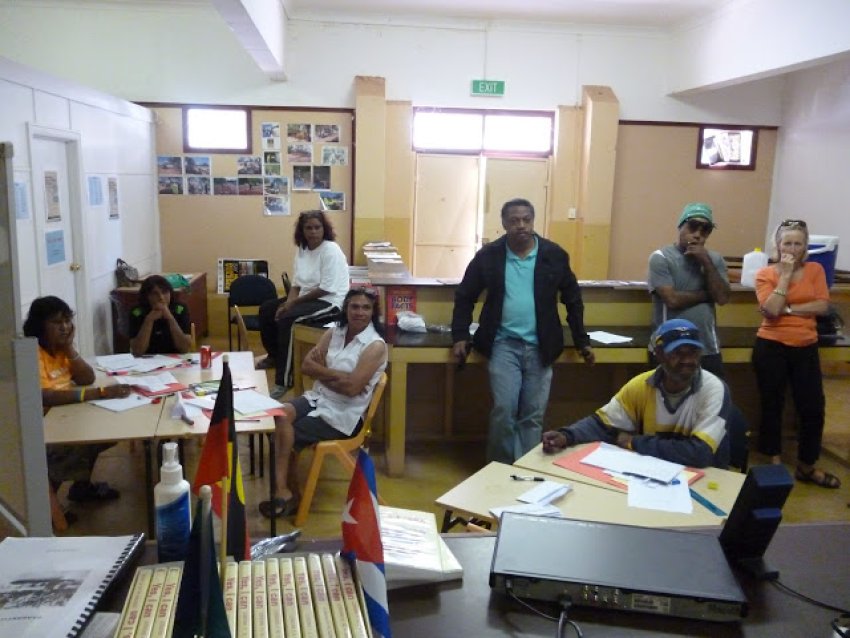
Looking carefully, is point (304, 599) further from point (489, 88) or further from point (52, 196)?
point (489, 88)

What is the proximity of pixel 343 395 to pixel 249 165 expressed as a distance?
15.5 ft

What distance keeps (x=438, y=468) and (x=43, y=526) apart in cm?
281

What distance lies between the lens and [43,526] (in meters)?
1.63

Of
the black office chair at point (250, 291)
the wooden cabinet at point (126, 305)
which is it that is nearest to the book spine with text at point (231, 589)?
the wooden cabinet at point (126, 305)

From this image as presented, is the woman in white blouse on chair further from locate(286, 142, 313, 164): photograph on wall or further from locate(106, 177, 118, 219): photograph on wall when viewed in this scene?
locate(286, 142, 313, 164): photograph on wall

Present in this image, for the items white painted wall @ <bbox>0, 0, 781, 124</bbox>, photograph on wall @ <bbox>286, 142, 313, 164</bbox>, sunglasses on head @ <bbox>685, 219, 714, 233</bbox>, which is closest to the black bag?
white painted wall @ <bbox>0, 0, 781, 124</bbox>

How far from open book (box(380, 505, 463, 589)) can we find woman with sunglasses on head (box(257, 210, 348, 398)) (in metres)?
3.76

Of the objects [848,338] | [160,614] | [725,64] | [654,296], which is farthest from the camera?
[725,64]

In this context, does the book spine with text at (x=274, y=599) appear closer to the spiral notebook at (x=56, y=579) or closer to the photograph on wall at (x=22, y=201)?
the spiral notebook at (x=56, y=579)

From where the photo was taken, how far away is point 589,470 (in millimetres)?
2422

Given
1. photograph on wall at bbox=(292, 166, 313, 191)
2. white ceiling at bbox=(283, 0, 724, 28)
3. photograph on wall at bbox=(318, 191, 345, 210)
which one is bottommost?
photograph on wall at bbox=(318, 191, 345, 210)

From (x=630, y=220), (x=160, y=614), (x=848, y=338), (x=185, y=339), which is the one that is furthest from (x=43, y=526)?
(x=630, y=220)

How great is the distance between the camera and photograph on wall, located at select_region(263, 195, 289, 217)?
25.0 feet

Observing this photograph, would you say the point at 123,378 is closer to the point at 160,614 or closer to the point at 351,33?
the point at 160,614
